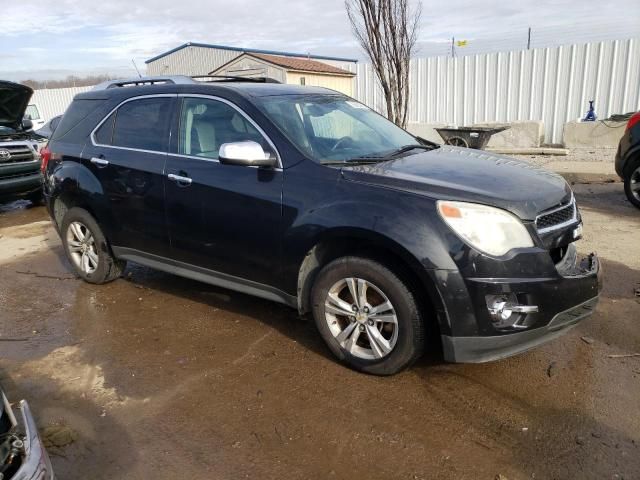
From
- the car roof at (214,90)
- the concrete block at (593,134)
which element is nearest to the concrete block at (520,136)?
the concrete block at (593,134)

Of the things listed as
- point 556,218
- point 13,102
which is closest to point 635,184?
point 556,218

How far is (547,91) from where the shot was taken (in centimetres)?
1478

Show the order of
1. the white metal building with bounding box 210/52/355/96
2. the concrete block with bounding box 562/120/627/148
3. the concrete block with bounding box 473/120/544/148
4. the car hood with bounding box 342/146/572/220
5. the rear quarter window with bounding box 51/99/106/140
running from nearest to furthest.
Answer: the car hood with bounding box 342/146/572/220
the rear quarter window with bounding box 51/99/106/140
the concrete block with bounding box 562/120/627/148
the concrete block with bounding box 473/120/544/148
the white metal building with bounding box 210/52/355/96

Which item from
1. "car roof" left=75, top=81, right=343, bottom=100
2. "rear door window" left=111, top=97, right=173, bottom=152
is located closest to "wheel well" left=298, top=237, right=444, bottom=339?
"car roof" left=75, top=81, right=343, bottom=100

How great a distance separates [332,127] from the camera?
407cm

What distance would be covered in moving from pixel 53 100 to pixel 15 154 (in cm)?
2237

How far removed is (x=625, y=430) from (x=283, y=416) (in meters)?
1.87

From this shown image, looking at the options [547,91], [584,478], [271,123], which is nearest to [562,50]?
[547,91]

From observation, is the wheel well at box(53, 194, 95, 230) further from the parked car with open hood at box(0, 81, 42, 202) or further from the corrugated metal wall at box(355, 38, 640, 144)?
the corrugated metal wall at box(355, 38, 640, 144)

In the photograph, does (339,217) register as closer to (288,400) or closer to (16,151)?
(288,400)

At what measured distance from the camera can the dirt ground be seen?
2.68m

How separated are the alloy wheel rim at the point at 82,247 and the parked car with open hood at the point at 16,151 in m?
4.30

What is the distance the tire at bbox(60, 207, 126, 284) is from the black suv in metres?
0.05

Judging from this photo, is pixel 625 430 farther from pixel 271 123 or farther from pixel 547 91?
pixel 547 91
